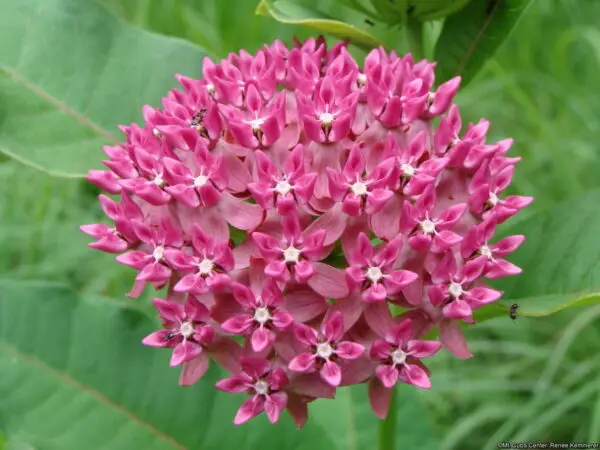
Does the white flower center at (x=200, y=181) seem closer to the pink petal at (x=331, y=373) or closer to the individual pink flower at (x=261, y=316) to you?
the individual pink flower at (x=261, y=316)

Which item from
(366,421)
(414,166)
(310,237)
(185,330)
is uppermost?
(414,166)

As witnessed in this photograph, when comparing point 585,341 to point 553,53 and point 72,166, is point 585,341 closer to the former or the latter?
point 553,53

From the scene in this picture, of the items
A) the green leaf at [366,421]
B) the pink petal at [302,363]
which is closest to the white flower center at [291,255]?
the pink petal at [302,363]

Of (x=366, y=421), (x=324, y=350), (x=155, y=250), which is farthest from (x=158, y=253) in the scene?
(x=366, y=421)

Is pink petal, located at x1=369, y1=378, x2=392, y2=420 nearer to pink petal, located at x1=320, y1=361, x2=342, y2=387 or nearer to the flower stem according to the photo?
pink petal, located at x1=320, y1=361, x2=342, y2=387

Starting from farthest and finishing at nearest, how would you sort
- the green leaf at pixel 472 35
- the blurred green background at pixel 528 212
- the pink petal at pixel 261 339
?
the blurred green background at pixel 528 212 → the green leaf at pixel 472 35 → the pink petal at pixel 261 339

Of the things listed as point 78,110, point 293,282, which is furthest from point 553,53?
point 293,282

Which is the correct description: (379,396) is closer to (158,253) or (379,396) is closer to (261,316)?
(261,316)
